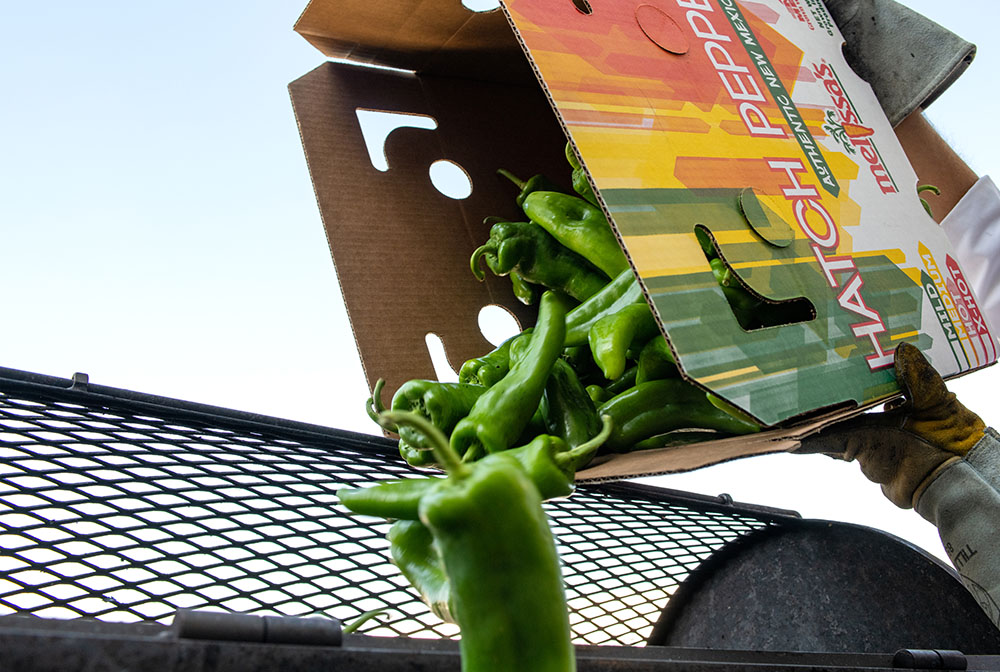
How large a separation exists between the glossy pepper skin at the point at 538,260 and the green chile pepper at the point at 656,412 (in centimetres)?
24

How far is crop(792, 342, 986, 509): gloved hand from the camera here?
88cm

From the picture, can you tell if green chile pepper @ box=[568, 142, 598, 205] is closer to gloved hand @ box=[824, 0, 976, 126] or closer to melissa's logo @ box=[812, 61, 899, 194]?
melissa's logo @ box=[812, 61, 899, 194]

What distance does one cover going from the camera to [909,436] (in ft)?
3.15

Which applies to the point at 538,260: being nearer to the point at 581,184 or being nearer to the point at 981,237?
the point at 581,184

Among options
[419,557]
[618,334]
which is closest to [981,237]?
[618,334]

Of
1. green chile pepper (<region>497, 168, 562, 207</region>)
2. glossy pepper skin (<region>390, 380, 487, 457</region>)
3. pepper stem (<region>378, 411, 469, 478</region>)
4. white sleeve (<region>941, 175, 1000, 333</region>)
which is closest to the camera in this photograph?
pepper stem (<region>378, 411, 469, 478</region>)

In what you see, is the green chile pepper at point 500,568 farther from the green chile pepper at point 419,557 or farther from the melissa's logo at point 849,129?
the melissa's logo at point 849,129

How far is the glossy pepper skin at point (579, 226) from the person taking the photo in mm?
1137

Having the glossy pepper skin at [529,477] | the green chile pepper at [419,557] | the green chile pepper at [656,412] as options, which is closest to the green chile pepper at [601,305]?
the green chile pepper at [656,412]

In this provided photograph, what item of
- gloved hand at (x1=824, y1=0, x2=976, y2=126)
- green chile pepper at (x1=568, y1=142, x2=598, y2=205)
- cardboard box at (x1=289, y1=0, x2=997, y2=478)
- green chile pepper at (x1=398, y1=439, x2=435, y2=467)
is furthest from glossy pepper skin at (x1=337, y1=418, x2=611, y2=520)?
gloved hand at (x1=824, y1=0, x2=976, y2=126)

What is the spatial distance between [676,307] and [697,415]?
295 millimetres

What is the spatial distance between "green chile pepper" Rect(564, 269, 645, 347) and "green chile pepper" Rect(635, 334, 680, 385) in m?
0.06

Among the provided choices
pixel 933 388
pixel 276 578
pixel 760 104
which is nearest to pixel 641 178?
pixel 760 104

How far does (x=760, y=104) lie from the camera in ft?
3.22
